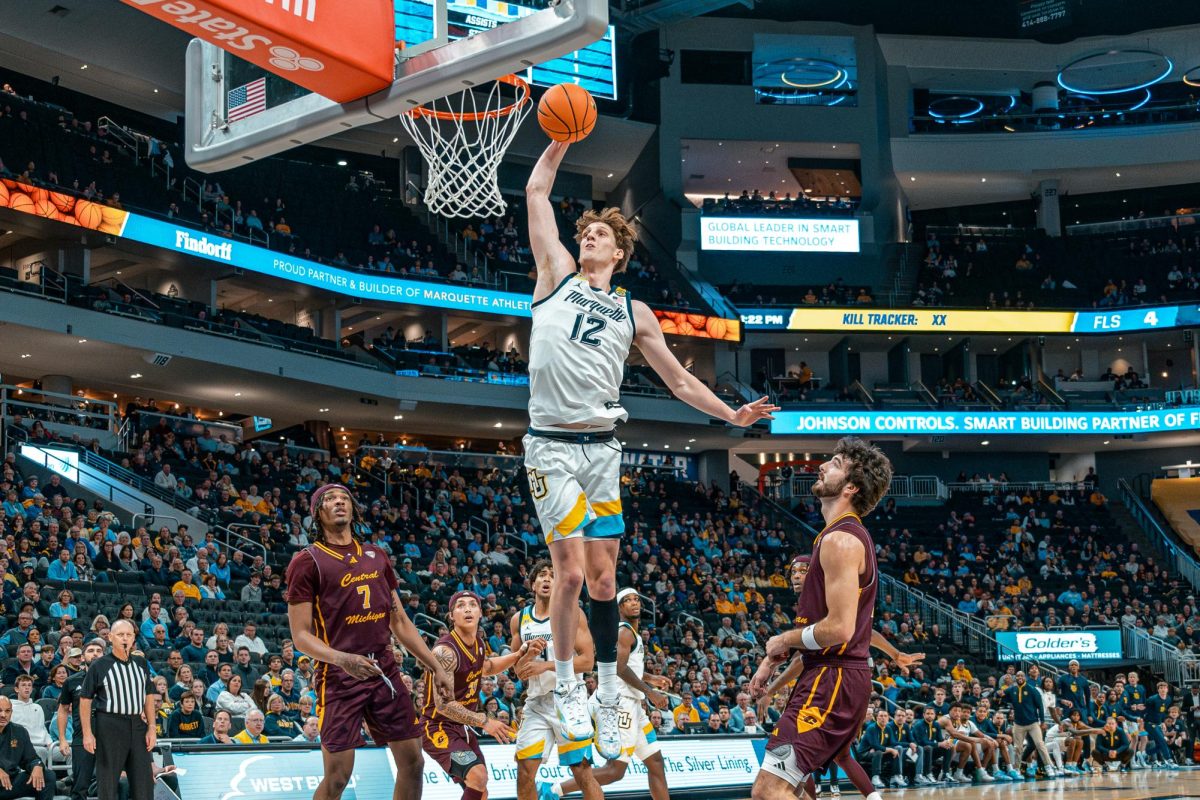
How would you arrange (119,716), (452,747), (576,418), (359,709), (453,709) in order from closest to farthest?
(576,418) → (359,709) → (453,709) → (452,747) → (119,716)

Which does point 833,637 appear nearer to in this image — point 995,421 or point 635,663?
point 635,663

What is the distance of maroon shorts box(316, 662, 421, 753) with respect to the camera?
24.3ft

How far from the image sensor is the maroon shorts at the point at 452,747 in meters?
8.98

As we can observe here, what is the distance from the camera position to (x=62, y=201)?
29406 mm

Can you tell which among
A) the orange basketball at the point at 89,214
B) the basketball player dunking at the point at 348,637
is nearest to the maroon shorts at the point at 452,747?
the basketball player dunking at the point at 348,637

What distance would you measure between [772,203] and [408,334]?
13415mm

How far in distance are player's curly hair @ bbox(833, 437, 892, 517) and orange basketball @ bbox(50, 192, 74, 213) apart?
26532 mm

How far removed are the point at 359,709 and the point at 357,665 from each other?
1.43 feet

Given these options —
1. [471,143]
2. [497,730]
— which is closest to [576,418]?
[497,730]

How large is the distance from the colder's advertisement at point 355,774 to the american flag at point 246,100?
6.37 meters

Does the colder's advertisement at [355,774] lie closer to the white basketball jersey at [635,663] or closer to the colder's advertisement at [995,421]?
the white basketball jersey at [635,663]

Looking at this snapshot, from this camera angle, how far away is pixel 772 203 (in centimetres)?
4506

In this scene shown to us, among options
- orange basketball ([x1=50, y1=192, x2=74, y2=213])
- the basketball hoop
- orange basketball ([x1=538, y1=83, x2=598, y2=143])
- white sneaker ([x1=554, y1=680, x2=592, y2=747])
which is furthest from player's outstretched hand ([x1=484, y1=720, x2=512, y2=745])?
orange basketball ([x1=50, y1=192, x2=74, y2=213])

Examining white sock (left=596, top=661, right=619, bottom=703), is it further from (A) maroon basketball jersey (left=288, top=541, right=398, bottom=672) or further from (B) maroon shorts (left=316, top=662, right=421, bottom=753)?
(A) maroon basketball jersey (left=288, top=541, right=398, bottom=672)
